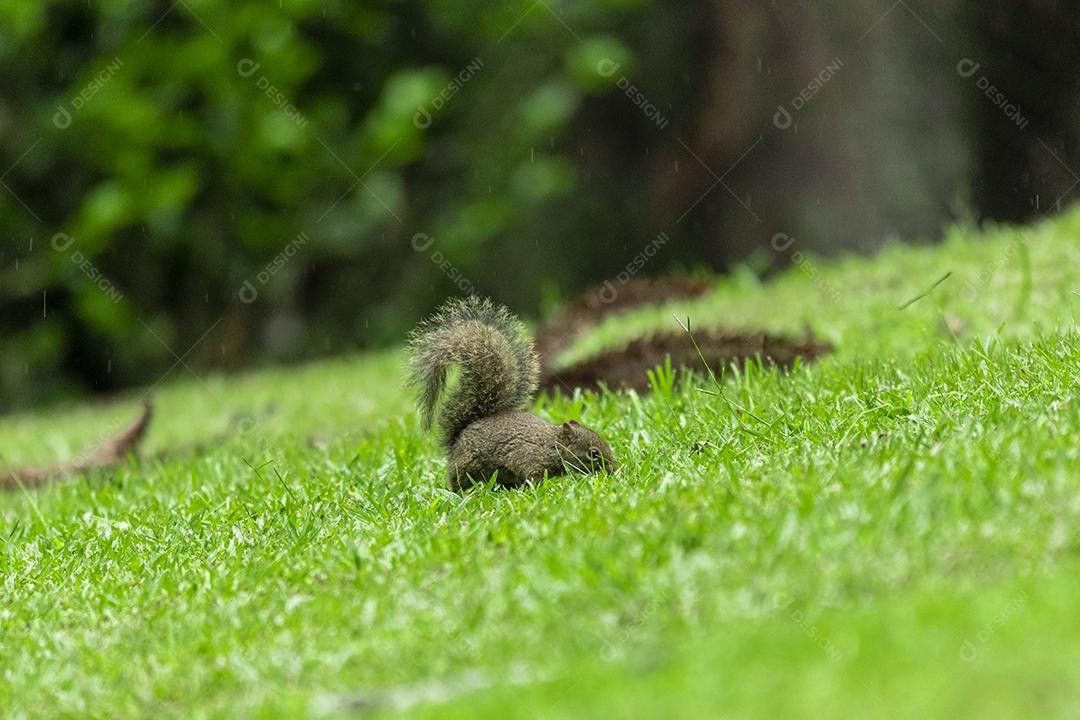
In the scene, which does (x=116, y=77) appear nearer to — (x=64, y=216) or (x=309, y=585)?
(x=64, y=216)

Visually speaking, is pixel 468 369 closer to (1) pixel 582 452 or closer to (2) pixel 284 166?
(1) pixel 582 452

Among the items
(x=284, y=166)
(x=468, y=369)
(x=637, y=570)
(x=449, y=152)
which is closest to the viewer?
(x=637, y=570)

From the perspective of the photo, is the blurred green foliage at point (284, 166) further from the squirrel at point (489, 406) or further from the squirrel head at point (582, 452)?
the squirrel head at point (582, 452)

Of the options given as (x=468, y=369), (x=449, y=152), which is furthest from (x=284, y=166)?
(x=468, y=369)

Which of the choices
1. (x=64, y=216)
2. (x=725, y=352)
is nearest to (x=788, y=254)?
(x=725, y=352)

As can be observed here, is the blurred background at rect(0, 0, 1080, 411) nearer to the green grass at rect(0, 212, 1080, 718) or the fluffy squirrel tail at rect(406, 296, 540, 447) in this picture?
the green grass at rect(0, 212, 1080, 718)

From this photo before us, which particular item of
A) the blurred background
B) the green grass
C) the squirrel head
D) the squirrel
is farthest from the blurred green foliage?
the squirrel head
